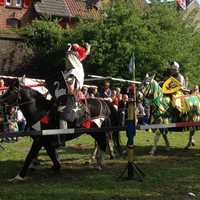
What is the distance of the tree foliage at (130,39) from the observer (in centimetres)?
3475

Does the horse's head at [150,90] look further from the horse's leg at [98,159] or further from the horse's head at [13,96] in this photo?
the horse's head at [13,96]

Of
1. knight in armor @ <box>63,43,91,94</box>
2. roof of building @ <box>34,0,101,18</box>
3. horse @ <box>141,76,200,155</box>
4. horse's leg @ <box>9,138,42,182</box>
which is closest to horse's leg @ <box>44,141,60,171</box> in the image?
horse's leg @ <box>9,138,42,182</box>

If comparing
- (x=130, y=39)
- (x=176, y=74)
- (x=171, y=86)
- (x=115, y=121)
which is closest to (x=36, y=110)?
(x=115, y=121)

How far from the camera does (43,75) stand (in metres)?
41.5

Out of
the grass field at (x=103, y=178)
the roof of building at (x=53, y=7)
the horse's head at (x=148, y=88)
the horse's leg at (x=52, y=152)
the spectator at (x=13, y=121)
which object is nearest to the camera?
the grass field at (x=103, y=178)

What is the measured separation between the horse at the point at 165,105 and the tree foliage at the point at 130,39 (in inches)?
644

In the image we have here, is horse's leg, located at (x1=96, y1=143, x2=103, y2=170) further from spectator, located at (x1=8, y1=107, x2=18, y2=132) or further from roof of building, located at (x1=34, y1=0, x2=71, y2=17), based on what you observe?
roof of building, located at (x1=34, y1=0, x2=71, y2=17)

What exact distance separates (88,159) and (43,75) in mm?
27096

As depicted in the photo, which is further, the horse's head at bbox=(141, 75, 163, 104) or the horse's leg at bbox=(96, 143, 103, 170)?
the horse's head at bbox=(141, 75, 163, 104)

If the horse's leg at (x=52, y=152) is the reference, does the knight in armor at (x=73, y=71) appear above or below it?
above

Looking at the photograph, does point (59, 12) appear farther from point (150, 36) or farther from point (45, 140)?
point (45, 140)

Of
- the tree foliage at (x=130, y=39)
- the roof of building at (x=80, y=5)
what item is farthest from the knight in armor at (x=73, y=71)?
the roof of building at (x=80, y=5)

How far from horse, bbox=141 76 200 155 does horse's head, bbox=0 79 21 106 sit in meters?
4.43

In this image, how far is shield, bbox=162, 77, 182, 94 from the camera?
16.0 metres
